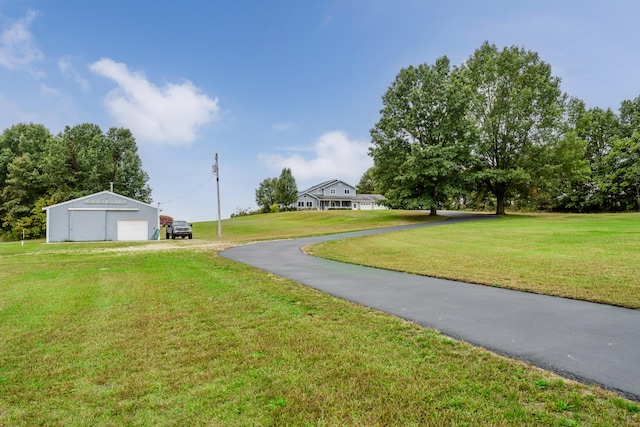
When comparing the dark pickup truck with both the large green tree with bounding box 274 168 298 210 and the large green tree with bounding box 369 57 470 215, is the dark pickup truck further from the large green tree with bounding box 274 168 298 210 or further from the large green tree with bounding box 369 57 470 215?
the large green tree with bounding box 274 168 298 210

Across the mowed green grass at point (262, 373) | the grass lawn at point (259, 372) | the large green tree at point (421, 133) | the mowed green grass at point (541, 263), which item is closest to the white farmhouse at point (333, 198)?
the large green tree at point (421, 133)

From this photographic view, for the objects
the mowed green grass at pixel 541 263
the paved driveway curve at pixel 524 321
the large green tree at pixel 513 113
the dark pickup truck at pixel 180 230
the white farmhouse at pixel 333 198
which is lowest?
the paved driveway curve at pixel 524 321

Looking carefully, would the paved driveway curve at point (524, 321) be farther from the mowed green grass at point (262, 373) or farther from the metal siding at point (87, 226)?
the metal siding at point (87, 226)

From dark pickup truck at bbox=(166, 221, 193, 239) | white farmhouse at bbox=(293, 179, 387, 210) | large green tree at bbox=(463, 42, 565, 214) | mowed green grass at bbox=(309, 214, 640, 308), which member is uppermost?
large green tree at bbox=(463, 42, 565, 214)

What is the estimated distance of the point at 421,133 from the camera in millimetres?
35625

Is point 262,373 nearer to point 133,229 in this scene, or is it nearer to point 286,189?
point 133,229

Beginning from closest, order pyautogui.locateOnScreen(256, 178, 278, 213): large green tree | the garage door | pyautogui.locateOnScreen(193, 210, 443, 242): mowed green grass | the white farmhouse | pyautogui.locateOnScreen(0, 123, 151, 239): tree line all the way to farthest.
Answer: pyautogui.locateOnScreen(193, 210, 443, 242): mowed green grass
the garage door
pyautogui.locateOnScreen(0, 123, 151, 239): tree line
the white farmhouse
pyautogui.locateOnScreen(256, 178, 278, 213): large green tree

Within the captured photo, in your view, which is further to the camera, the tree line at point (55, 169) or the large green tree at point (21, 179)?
the tree line at point (55, 169)

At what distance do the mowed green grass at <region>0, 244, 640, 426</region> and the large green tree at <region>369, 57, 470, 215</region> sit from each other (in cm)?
2966

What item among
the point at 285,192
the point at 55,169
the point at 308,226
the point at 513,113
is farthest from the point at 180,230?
the point at 285,192

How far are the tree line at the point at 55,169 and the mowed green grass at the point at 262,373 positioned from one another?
142 ft

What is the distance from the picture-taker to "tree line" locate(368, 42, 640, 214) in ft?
110

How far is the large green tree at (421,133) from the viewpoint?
33.7 meters

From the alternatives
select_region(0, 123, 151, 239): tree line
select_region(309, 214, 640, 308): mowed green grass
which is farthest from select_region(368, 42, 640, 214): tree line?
select_region(0, 123, 151, 239): tree line
